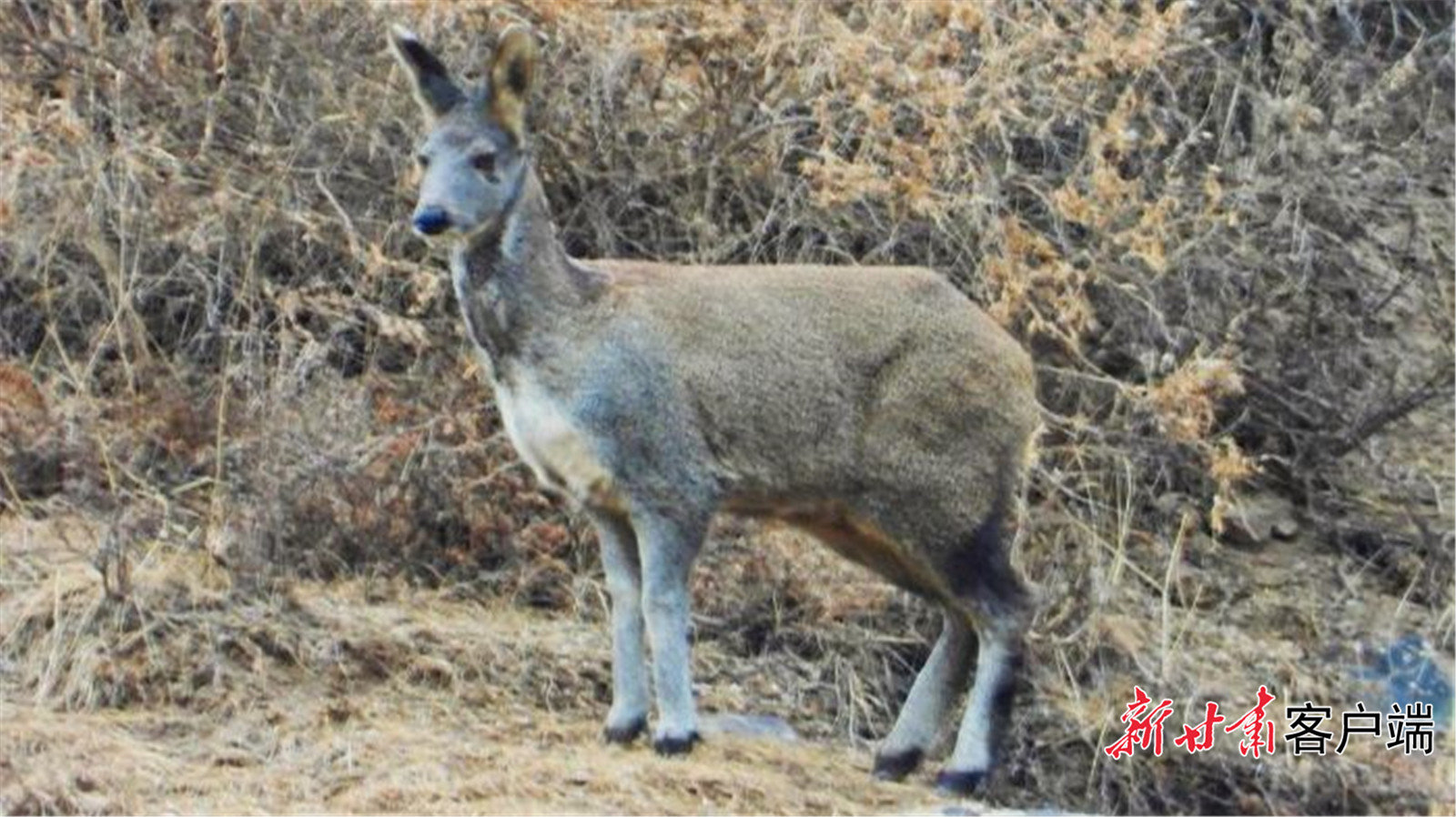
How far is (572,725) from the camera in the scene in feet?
29.5

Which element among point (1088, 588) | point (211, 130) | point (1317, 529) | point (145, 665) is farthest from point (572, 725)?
point (1317, 529)

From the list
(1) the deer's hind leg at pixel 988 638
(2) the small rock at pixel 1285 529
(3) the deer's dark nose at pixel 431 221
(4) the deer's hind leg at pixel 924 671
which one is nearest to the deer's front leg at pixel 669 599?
(4) the deer's hind leg at pixel 924 671

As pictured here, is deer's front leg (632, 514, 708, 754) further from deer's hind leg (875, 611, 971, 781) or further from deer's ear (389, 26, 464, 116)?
deer's ear (389, 26, 464, 116)

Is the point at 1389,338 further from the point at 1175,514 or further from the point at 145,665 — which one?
the point at 145,665

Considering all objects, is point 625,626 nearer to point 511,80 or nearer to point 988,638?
point 988,638

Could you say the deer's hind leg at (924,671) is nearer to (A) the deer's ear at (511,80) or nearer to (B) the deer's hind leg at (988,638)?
(B) the deer's hind leg at (988,638)

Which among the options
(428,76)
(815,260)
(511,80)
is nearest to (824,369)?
(511,80)

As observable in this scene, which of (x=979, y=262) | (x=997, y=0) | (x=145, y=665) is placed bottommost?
(x=145, y=665)

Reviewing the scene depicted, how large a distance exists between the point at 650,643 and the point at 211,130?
3.21 m

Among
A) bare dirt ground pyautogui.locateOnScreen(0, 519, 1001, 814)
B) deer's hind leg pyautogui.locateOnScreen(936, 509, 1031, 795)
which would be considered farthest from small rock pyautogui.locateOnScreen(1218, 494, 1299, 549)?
deer's hind leg pyautogui.locateOnScreen(936, 509, 1031, 795)

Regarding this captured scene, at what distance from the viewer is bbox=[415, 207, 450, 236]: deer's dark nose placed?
805 cm

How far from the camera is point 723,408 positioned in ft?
27.6

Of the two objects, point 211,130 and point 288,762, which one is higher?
point 211,130

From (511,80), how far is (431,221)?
49 centimetres
